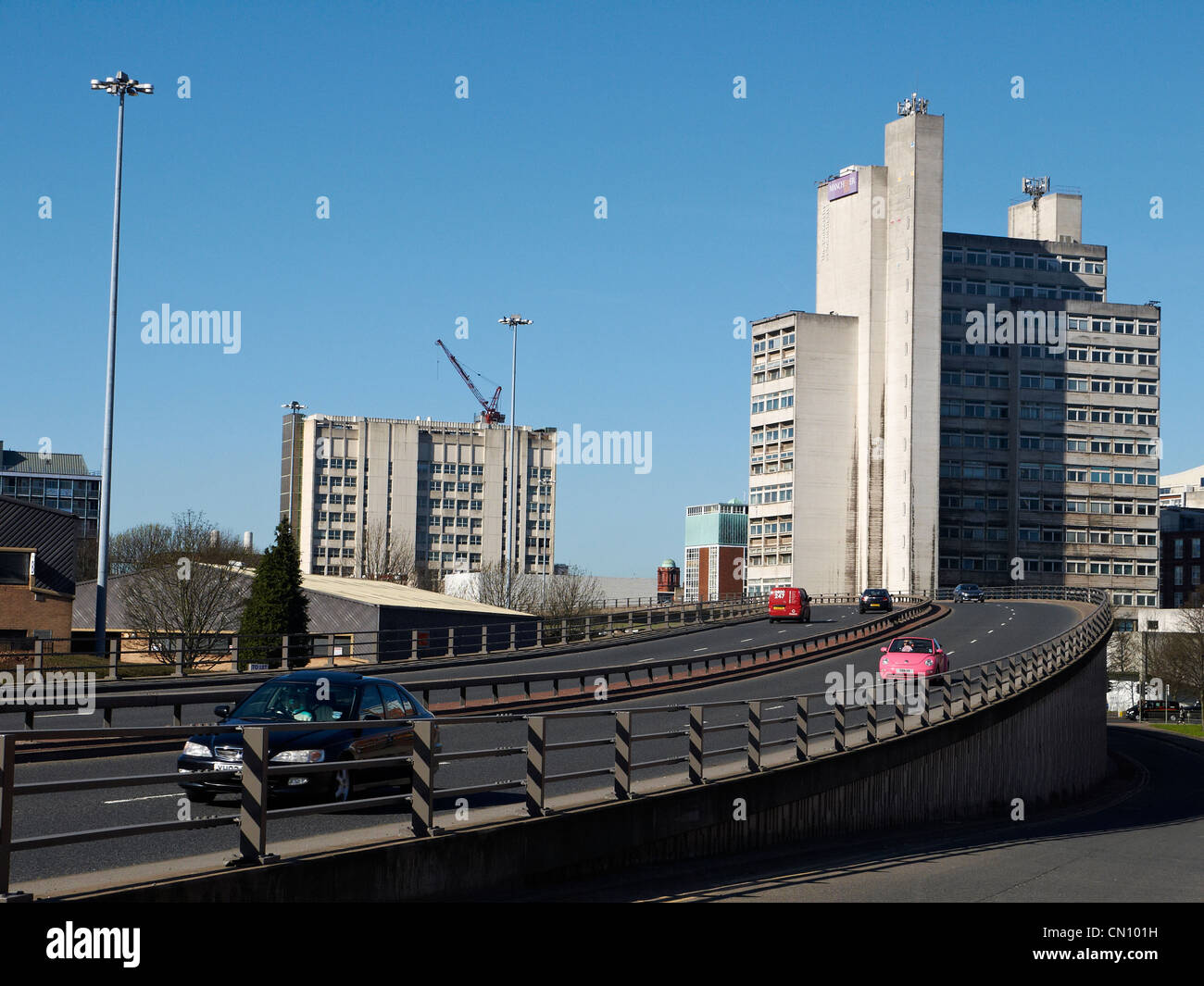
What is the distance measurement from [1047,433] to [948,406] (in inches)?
424

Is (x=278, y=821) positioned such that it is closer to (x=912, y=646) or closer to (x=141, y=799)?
(x=141, y=799)

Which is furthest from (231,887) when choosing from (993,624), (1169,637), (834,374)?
(834,374)

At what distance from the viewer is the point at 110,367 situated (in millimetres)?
39375

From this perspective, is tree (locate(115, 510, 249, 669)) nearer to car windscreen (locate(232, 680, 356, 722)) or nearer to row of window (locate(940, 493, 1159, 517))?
car windscreen (locate(232, 680, 356, 722))

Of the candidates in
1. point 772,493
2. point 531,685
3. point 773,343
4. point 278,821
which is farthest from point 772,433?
point 278,821

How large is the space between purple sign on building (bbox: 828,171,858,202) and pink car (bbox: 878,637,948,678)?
354ft

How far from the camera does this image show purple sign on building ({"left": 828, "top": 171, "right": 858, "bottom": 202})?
14525 cm

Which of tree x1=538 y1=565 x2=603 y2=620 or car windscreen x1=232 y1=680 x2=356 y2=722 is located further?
tree x1=538 y1=565 x2=603 y2=620

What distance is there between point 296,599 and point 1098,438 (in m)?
118

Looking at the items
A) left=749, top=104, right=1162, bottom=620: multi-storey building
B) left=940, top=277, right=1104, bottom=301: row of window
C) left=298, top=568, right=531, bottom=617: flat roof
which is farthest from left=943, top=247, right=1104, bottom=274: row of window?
left=298, top=568, right=531, bottom=617: flat roof

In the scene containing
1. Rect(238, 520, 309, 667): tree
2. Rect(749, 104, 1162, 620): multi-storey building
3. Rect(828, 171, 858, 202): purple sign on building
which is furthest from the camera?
Rect(828, 171, 858, 202): purple sign on building
